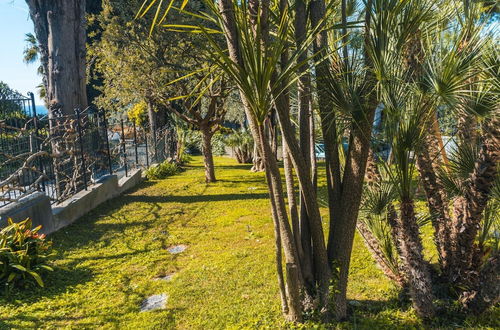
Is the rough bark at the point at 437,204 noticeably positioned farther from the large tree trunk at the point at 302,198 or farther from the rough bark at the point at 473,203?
the large tree trunk at the point at 302,198

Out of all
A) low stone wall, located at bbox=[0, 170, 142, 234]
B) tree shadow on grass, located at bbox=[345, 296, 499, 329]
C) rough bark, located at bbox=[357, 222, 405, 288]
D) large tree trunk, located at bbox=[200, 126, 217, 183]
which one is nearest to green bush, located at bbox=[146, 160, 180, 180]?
large tree trunk, located at bbox=[200, 126, 217, 183]

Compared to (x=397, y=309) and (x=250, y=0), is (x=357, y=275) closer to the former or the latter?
(x=397, y=309)

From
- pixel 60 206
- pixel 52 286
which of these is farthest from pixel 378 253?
pixel 60 206

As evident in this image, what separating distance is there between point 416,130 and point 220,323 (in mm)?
2265

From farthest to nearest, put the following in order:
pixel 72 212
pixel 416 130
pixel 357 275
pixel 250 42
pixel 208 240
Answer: pixel 72 212
pixel 208 240
pixel 357 275
pixel 416 130
pixel 250 42

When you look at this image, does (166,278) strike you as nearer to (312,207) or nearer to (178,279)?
(178,279)

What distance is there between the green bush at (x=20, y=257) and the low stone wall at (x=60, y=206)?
0.72 meters

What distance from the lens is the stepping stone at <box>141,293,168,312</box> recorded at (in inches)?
152

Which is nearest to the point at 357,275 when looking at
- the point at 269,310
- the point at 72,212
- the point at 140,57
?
the point at 269,310

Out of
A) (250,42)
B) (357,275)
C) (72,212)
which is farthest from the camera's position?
(72,212)

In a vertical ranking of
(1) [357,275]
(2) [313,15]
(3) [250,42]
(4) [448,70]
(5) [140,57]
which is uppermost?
(5) [140,57]

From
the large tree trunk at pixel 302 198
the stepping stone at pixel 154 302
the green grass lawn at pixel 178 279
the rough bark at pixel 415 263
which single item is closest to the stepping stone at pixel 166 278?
the green grass lawn at pixel 178 279

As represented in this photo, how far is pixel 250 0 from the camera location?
269 cm

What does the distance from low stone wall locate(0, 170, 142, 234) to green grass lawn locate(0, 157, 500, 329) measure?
222mm
